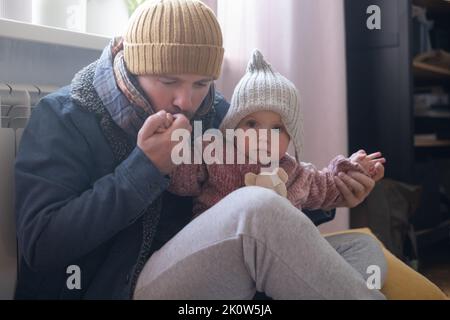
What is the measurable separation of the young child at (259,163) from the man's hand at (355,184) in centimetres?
1

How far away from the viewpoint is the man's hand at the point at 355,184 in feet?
3.24

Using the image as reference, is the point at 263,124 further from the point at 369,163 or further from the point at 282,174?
the point at 369,163

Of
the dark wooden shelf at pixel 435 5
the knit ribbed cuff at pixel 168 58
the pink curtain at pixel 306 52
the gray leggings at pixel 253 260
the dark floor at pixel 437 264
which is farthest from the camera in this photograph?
the dark wooden shelf at pixel 435 5

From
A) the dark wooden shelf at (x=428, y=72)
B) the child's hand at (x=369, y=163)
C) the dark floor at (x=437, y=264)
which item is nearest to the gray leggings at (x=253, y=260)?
the child's hand at (x=369, y=163)

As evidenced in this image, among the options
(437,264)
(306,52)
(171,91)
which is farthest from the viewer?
(437,264)

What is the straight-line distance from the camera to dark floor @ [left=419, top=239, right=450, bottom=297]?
1.55 meters

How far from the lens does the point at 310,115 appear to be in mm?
1488

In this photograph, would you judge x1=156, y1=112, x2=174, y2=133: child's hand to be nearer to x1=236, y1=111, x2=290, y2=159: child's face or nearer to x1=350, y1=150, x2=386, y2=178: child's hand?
x1=236, y1=111, x2=290, y2=159: child's face

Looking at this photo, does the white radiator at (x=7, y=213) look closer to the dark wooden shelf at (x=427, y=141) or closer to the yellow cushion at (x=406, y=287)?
the yellow cushion at (x=406, y=287)

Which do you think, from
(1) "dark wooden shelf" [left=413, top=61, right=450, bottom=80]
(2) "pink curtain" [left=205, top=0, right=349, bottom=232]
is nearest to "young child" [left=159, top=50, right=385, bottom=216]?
(2) "pink curtain" [left=205, top=0, right=349, bottom=232]

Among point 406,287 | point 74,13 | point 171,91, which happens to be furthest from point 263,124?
point 74,13

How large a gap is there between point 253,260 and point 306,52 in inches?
35.2

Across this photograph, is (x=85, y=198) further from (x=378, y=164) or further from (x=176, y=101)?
(x=378, y=164)

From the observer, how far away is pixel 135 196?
727mm
